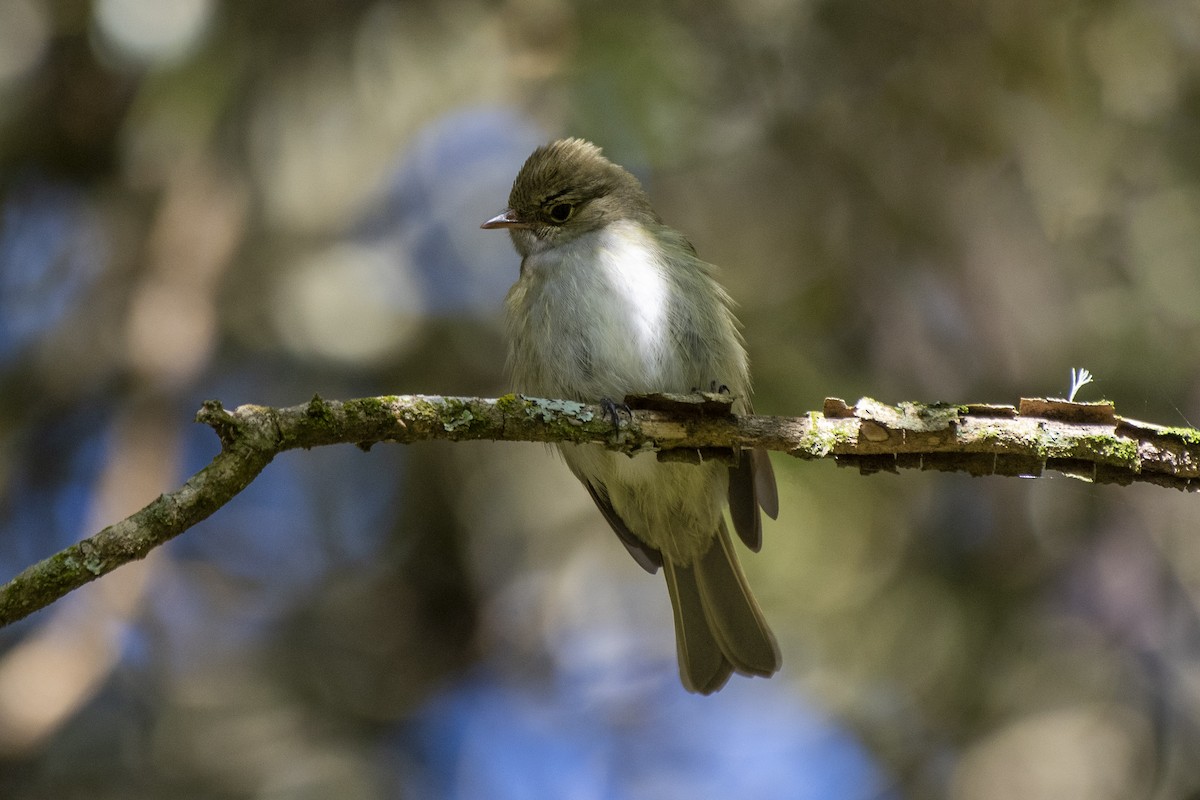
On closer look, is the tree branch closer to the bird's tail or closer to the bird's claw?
the bird's claw

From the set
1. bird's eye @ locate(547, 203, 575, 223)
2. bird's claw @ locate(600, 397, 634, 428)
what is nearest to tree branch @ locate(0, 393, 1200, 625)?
bird's claw @ locate(600, 397, 634, 428)

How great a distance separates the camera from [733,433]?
119 inches

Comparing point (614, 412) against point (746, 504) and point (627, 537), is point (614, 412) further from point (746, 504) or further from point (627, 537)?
point (627, 537)

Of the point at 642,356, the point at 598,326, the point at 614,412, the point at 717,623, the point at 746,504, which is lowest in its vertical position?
the point at 614,412

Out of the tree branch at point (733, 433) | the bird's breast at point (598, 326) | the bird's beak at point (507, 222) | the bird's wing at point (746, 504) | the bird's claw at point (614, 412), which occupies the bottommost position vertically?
the tree branch at point (733, 433)

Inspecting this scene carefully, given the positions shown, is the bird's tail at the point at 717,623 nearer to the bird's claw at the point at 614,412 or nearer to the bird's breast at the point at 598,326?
the bird's breast at the point at 598,326

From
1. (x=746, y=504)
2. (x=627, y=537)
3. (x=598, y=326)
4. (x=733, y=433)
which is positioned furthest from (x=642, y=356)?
(x=733, y=433)

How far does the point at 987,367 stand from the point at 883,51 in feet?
5.71

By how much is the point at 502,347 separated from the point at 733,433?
3349 mm

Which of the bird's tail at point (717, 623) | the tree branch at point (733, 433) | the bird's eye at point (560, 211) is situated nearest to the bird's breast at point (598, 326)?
the bird's eye at point (560, 211)

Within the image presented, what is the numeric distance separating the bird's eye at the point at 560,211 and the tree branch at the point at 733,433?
6.59ft

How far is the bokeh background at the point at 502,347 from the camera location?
546cm

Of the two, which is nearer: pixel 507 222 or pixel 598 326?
pixel 598 326

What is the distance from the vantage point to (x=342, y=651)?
20.0 feet
